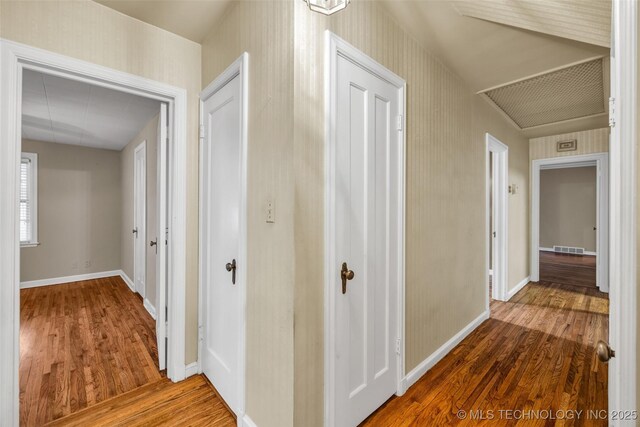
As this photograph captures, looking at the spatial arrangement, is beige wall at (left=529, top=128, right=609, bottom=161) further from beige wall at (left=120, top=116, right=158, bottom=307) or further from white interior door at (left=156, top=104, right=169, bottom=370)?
beige wall at (left=120, top=116, right=158, bottom=307)

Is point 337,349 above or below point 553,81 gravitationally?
below

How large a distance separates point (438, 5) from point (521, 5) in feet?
1.61

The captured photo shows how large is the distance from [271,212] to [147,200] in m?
2.96

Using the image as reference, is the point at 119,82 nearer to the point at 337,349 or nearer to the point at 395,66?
the point at 395,66

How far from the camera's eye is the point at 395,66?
6.28 ft

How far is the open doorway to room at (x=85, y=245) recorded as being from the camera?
2187 millimetres

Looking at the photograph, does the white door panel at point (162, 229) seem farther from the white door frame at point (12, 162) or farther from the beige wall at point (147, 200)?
the beige wall at point (147, 200)

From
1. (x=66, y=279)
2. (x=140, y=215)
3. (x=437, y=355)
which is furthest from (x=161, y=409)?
(x=66, y=279)

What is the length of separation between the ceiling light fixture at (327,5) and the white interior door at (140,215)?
347 cm

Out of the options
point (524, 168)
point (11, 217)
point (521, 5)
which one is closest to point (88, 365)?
point (11, 217)

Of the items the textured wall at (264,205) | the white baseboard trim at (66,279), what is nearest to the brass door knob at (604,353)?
the textured wall at (264,205)

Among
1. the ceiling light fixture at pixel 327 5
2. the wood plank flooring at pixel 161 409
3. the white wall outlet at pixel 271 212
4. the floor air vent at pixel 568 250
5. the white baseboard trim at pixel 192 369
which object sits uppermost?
the ceiling light fixture at pixel 327 5

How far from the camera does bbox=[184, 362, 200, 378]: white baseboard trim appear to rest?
214cm

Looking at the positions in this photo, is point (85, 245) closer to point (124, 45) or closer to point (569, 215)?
point (124, 45)
